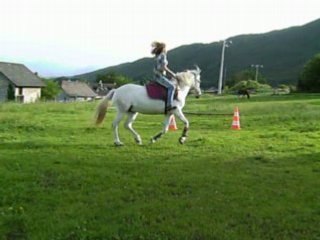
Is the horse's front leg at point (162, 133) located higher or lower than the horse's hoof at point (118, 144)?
higher

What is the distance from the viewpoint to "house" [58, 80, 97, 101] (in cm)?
13012

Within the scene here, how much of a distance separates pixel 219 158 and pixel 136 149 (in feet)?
7.19

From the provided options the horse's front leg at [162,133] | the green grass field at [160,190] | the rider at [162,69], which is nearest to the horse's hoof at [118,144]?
the green grass field at [160,190]

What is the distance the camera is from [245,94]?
6347 centimetres

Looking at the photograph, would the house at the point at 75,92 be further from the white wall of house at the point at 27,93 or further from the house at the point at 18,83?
the house at the point at 18,83

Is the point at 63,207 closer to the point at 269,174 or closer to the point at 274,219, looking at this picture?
the point at 274,219

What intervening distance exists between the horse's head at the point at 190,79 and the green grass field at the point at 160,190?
1.63m

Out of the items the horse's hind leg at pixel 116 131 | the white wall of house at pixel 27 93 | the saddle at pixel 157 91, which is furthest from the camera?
the white wall of house at pixel 27 93

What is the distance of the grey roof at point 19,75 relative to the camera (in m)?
89.0

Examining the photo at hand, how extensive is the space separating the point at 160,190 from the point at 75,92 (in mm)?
128515

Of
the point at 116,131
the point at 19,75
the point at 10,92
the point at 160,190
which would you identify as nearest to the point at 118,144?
the point at 116,131

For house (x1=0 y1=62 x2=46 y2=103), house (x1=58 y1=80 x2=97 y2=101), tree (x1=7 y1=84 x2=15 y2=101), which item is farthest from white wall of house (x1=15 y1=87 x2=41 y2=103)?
house (x1=58 y1=80 x2=97 y2=101)

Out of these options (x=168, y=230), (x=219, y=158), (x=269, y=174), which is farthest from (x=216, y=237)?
(x=219, y=158)

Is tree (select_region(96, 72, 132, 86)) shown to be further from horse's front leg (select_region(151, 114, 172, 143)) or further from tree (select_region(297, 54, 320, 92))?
horse's front leg (select_region(151, 114, 172, 143))
